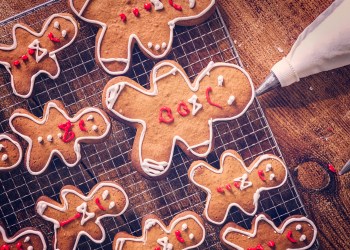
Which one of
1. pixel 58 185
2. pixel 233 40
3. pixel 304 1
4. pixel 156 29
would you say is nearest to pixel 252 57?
pixel 233 40

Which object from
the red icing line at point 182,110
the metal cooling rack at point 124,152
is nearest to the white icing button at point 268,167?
the metal cooling rack at point 124,152

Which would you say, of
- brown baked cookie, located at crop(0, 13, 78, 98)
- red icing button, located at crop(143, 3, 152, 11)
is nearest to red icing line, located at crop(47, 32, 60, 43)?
brown baked cookie, located at crop(0, 13, 78, 98)

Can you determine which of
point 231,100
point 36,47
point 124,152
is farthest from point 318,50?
point 36,47

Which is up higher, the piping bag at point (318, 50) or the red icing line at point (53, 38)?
the red icing line at point (53, 38)

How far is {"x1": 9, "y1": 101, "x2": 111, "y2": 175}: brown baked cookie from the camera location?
1.94m

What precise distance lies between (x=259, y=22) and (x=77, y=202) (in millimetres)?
1309

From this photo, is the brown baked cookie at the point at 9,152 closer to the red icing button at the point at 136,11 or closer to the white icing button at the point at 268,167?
the red icing button at the point at 136,11

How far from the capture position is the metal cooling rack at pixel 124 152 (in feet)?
6.62

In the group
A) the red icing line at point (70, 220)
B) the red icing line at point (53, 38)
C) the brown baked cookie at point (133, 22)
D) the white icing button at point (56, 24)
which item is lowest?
the red icing line at point (70, 220)

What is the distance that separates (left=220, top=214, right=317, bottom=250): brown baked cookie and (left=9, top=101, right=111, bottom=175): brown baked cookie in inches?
32.6

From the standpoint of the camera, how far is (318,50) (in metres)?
1.86

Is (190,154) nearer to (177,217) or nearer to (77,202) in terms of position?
(177,217)

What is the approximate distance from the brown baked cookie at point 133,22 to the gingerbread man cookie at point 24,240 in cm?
90

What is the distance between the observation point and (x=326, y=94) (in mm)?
2037
